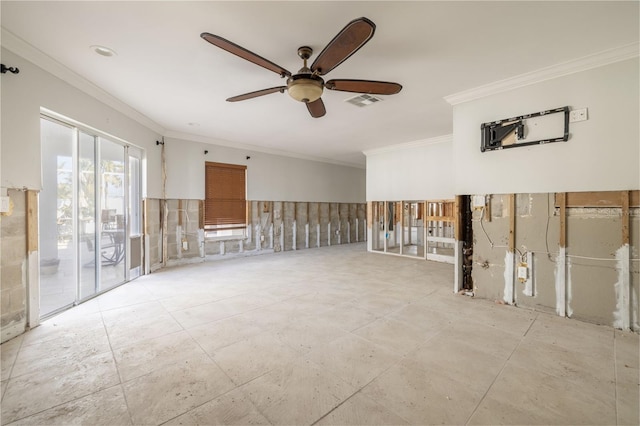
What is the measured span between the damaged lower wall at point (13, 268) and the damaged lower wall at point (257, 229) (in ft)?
8.23

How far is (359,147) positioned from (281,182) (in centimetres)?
249

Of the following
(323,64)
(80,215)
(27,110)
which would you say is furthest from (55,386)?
(323,64)

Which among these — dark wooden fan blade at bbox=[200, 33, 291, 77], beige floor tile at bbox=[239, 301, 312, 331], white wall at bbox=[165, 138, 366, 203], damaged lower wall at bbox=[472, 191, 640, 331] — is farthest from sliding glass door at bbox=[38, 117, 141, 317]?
damaged lower wall at bbox=[472, 191, 640, 331]

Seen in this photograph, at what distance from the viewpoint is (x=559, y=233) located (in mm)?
3229

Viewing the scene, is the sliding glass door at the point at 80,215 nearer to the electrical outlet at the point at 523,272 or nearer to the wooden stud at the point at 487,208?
the wooden stud at the point at 487,208

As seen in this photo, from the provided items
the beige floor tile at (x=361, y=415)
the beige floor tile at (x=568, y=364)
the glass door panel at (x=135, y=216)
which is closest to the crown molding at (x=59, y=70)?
the glass door panel at (x=135, y=216)

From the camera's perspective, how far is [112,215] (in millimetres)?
4289

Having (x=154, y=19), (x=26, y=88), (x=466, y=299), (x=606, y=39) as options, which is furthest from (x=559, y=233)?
(x=26, y=88)

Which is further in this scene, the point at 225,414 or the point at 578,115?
the point at 578,115

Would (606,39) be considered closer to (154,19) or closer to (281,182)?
(154,19)

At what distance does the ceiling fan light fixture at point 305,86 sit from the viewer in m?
2.49

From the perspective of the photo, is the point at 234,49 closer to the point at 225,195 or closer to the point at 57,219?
the point at 57,219

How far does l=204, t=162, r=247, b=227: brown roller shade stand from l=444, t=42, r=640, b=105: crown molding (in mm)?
5193

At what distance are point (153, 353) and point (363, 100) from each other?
4089 mm
